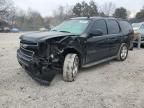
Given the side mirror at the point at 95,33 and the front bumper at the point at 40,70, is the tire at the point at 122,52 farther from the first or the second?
the front bumper at the point at 40,70

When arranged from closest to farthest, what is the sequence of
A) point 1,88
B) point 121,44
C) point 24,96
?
point 24,96 → point 1,88 → point 121,44

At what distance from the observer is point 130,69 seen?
7.07 meters

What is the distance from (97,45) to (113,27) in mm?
1563

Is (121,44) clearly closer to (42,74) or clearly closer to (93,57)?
(93,57)

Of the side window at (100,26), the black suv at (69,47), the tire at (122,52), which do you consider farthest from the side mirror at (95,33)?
the tire at (122,52)

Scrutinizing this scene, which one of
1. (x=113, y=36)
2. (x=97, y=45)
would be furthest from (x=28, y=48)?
(x=113, y=36)

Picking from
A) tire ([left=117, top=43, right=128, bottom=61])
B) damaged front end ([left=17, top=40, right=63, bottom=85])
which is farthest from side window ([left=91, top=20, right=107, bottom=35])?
damaged front end ([left=17, top=40, right=63, bottom=85])

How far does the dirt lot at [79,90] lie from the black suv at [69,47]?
1.03 ft

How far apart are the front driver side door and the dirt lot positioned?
505 mm

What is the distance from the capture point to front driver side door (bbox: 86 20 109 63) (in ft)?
20.6

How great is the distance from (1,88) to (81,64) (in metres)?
2.28

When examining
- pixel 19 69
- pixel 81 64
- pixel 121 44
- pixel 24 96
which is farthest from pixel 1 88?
pixel 121 44

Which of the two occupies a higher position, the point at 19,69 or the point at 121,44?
the point at 121,44

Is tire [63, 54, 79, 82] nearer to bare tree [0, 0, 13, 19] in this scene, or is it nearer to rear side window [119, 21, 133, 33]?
rear side window [119, 21, 133, 33]
